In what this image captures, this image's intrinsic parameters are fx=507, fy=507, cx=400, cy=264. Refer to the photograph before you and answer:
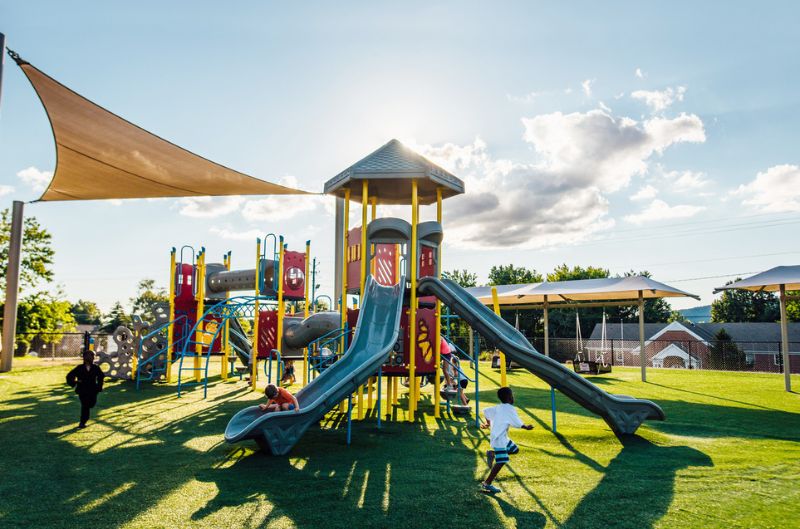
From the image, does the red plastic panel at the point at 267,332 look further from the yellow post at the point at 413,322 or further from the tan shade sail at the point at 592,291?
the tan shade sail at the point at 592,291

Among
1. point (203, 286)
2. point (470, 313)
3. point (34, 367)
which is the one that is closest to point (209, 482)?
point (470, 313)

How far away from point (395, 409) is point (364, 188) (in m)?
5.21

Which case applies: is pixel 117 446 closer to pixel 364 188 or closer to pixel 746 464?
pixel 364 188

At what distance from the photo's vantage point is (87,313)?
97.1 m

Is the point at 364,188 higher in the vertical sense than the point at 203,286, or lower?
higher

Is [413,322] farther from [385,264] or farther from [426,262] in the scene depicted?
[385,264]

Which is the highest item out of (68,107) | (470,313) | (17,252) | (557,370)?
(68,107)

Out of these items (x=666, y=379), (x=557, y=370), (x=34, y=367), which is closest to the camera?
(x=557, y=370)

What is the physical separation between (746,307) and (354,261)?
71739 mm

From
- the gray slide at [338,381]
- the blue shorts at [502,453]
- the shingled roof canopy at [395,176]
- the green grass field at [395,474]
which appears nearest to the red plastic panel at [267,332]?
the green grass field at [395,474]

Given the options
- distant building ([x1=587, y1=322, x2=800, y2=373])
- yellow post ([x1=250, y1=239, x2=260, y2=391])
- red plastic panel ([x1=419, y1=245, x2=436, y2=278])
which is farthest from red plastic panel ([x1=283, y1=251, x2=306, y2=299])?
distant building ([x1=587, y1=322, x2=800, y2=373])

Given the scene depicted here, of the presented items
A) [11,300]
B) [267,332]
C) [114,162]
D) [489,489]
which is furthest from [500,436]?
[11,300]

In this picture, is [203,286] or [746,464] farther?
[203,286]

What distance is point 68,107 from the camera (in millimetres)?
9125
